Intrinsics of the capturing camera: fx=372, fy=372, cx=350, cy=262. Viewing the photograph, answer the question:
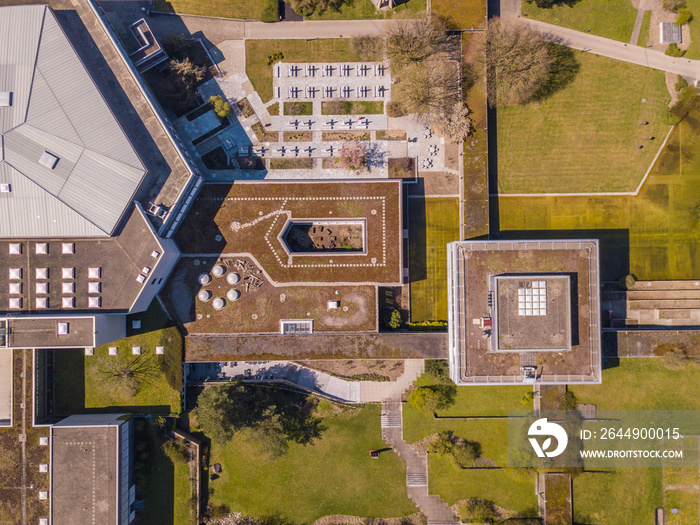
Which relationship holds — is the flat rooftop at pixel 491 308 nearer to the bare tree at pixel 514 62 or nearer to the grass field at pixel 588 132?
the grass field at pixel 588 132

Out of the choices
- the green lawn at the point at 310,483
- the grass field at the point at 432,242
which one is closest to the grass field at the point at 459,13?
the grass field at the point at 432,242

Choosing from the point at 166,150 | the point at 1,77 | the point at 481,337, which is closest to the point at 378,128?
the point at 166,150

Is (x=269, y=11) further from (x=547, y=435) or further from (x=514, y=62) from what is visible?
(x=547, y=435)

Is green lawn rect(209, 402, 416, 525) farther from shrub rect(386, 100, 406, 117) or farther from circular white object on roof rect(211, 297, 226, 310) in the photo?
shrub rect(386, 100, 406, 117)

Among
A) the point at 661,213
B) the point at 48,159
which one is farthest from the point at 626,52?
the point at 48,159

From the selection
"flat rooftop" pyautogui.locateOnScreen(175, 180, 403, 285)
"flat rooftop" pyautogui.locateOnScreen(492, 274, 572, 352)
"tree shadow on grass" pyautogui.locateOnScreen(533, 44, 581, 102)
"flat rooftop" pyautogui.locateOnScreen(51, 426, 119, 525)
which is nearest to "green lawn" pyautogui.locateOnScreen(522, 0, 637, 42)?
"tree shadow on grass" pyautogui.locateOnScreen(533, 44, 581, 102)

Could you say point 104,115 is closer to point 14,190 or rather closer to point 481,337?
point 14,190
